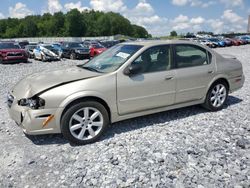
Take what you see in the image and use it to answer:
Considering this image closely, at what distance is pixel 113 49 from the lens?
5.11m

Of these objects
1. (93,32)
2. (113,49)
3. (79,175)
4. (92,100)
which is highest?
(93,32)

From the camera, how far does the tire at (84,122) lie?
3.87 metres

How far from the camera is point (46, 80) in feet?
13.4

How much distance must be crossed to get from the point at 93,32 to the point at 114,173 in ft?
387

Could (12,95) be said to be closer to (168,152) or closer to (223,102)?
Answer: (168,152)

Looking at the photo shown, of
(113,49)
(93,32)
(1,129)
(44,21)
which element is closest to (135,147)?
(113,49)

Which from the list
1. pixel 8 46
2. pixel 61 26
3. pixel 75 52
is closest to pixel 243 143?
pixel 8 46

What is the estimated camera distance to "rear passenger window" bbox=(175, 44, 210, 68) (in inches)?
193

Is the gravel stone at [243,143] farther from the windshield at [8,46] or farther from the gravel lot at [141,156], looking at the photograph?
the windshield at [8,46]

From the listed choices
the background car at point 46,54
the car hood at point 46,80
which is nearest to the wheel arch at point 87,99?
the car hood at point 46,80

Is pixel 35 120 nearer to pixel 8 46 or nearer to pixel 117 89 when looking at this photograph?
pixel 117 89

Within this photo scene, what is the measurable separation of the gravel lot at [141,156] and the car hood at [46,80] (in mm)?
852

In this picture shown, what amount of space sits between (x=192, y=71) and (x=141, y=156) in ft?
7.13

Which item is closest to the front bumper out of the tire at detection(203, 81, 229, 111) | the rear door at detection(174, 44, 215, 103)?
the rear door at detection(174, 44, 215, 103)
